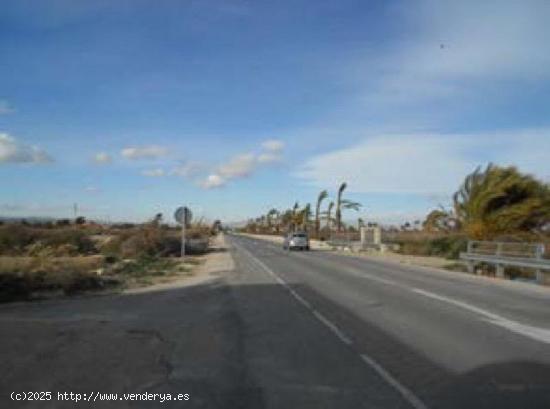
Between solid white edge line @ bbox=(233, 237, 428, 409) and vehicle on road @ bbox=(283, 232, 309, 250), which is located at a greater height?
vehicle on road @ bbox=(283, 232, 309, 250)

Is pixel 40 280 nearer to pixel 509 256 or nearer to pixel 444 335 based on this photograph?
pixel 444 335

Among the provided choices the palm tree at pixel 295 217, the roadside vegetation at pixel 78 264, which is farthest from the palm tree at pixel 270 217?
the roadside vegetation at pixel 78 264

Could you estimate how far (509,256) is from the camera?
31.0 meters

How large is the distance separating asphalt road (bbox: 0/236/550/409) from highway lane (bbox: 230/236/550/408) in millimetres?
27

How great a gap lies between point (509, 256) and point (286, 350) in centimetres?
2125

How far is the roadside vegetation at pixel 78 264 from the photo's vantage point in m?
21.9

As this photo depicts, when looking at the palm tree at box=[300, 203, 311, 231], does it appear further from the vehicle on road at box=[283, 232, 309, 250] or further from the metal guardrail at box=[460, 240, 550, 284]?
the metal guardrail at box=[460, 240, 550, 284]

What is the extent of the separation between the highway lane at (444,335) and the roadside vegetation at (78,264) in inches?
234

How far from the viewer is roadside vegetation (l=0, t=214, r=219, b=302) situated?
21.9 m

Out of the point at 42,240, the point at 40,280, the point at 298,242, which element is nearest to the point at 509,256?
the point at 40,280

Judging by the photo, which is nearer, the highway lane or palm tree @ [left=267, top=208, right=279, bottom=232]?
the highway lane

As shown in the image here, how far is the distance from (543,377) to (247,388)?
140 inches

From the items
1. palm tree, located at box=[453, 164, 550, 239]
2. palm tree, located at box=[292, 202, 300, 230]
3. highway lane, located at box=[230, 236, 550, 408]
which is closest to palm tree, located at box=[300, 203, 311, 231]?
palm tree, located at box=[292, 202, 300, 230]

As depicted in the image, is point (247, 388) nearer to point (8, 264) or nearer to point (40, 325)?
point (40, 325)
